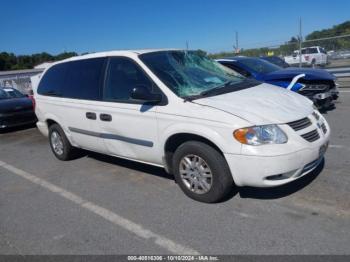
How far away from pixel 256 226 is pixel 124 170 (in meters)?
2.60

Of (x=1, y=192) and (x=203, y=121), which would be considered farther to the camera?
(x=1, y=192)

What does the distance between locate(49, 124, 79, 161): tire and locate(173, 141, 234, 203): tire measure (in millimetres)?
2708

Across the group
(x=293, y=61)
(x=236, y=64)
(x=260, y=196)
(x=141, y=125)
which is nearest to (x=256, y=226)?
(x=260, y=196)

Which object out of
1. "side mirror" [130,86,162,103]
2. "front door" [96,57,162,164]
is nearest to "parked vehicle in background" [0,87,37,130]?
"front door" [96,57,162,164]

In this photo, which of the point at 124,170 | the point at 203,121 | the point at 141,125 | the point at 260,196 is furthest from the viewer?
the point at 124,170

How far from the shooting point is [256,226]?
338 cm

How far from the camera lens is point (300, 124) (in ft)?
12.0

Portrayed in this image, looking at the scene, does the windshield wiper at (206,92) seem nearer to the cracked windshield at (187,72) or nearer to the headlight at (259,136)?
the cracked windshield at (187,72)

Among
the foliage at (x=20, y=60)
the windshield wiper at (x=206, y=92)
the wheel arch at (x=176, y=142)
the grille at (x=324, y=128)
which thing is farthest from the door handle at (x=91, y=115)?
the foliage at (x=20, y=60)

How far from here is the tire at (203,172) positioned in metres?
3.68

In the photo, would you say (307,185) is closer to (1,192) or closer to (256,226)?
(256,226)

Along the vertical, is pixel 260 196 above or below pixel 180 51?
below

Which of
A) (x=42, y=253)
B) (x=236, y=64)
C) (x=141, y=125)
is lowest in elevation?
(x=42, y=253)

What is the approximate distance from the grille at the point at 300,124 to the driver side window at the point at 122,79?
1.73 m
